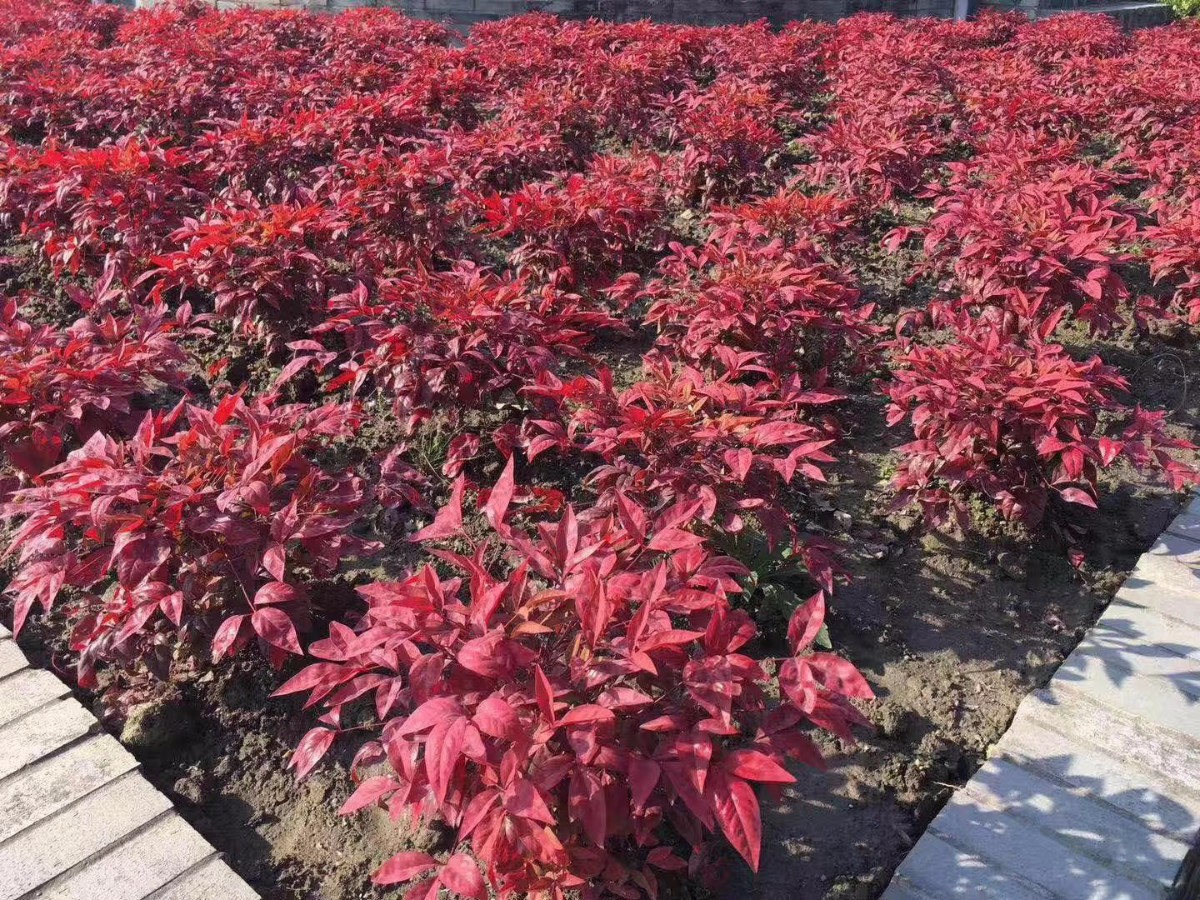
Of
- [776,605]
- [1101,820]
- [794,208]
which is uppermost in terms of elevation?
[794,208]

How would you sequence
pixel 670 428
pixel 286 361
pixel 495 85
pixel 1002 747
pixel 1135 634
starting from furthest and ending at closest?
pixel 495 85 → pixel 286 361 → pixel 1135 634 → pixel 670 428 → pixel 1002 747

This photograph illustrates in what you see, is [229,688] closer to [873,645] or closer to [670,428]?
[670,428]

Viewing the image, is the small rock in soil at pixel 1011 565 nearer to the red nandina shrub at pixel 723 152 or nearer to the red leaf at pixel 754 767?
the red leaf at pixel 754 767

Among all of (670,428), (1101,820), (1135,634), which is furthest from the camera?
(1135,634)

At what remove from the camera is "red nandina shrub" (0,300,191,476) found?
285 cm

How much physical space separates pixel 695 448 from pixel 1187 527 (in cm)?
183

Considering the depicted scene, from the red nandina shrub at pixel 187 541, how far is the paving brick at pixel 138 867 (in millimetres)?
413

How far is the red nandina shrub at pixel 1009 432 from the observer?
270 centimetres

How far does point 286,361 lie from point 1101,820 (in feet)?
11.1

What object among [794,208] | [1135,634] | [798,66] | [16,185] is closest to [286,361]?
[16,185]

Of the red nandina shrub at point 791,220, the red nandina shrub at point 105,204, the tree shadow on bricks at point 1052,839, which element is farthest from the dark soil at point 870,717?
the red nandina shrub at point 105,204

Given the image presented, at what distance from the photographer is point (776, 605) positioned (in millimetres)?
2633

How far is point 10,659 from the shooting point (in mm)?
2617

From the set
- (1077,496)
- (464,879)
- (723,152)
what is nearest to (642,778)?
(464,879)
